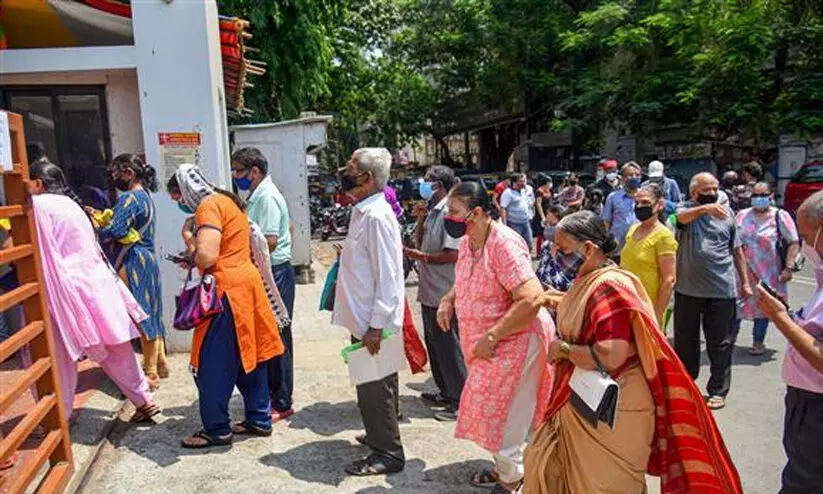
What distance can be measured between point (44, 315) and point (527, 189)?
966 cm

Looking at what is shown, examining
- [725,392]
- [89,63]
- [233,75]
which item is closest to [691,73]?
[233,75]

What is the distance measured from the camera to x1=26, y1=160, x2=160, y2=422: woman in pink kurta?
3689 mm

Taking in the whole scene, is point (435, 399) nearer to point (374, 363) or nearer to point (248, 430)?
point (248, 430)

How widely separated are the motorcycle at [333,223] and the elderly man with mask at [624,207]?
1229 cm

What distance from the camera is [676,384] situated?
2557 mm

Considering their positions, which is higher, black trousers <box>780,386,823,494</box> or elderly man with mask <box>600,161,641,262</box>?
elderly man with mask <box>600,161,641,262</box>

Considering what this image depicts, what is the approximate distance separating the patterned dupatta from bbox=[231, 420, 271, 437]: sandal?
7.96ft

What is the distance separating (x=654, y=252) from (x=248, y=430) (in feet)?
9.53

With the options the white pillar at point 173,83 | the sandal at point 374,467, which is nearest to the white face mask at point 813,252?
the sandal at point 374,467

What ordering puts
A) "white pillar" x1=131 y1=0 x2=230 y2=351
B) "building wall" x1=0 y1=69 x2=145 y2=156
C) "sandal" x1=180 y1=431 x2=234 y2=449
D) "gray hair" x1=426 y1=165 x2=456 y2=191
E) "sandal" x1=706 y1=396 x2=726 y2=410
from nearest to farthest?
"sandal" x1=180 y1=431 x2=234 y2=449 < "sandal" x1=706 y1=396 x2=726 y2=410 < "gray hair" x1=426 y1=165 x2=456 y2=191 < "white pillar" x1=131 y1=0 x2=230 y2=351 < "building wall" x1=0 y1=69 x2=145 y2=156

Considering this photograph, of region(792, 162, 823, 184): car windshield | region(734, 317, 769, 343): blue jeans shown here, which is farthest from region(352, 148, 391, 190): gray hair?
region(792, 162, 823, 184): car windshield

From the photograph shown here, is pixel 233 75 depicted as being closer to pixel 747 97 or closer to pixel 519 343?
pixel 519 343

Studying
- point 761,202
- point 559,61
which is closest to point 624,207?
point 761,202

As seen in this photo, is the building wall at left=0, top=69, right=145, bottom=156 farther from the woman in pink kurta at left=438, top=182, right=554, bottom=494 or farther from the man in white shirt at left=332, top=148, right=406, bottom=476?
the woman in pink kurta at left=438, top=182, right=554, bottom=494
